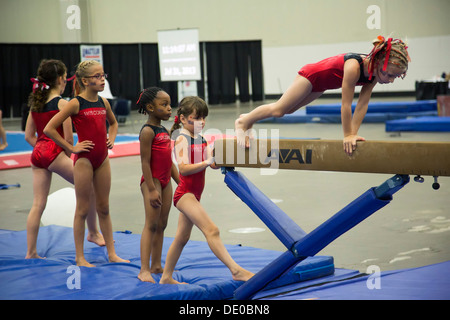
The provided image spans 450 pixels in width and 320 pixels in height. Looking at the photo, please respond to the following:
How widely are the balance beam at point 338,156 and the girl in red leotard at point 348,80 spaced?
2.5 inches

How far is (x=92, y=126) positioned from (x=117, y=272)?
94cm

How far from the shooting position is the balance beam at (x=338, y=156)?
2693mm

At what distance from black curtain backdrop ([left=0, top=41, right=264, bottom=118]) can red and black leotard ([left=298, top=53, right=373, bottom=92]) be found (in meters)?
14.4

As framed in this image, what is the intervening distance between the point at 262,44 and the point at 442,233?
742 inches

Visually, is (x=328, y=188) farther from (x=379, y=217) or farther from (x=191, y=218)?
(x=191, y=218)

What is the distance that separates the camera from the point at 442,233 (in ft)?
15.3

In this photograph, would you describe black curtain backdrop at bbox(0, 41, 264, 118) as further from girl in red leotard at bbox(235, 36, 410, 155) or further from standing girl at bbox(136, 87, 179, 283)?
girl in red leotard at bbox(235, 36, 410, 155)

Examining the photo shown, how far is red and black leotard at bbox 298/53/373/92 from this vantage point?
3216 millimetres

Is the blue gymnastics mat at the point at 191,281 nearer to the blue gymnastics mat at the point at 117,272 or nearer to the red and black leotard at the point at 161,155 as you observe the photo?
the blue gymnastics mat at the point at 117,272

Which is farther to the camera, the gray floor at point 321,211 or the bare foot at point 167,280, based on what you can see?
the gray floor at point 321,211

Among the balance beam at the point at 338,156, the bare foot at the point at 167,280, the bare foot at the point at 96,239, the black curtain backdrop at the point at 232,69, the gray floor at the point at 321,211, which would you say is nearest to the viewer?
the balance beam at the point at 338,156

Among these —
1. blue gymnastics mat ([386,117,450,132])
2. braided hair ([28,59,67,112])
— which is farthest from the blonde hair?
blue gymnastics mat ([386,117,450,132])

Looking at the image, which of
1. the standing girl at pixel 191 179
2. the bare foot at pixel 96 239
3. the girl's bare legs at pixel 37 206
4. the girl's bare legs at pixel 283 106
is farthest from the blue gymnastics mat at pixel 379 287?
the girl's bare legs at pixel 37 206
